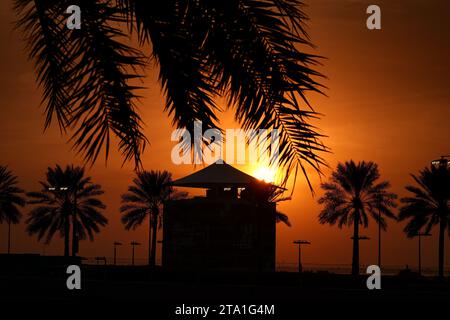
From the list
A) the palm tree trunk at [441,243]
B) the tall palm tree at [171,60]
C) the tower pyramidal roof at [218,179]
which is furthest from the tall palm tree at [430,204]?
the tall palm tree at [171,60]

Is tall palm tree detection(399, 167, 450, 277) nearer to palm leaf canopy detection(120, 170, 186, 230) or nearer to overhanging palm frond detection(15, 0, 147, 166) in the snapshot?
palm leaf canopy detection(120, 170, 186, 230)

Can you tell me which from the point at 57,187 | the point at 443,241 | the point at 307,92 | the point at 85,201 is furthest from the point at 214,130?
the point at 85,201

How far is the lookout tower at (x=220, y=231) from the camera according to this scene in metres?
47.5

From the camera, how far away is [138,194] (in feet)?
233

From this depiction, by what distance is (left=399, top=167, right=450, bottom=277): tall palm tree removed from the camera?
57.1m

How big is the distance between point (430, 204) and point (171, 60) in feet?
183

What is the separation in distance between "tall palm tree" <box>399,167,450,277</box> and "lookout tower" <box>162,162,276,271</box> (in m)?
13.9

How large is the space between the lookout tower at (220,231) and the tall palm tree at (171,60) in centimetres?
4135

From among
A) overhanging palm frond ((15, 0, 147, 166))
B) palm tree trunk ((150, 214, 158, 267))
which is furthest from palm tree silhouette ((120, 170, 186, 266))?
overhanging palm frond ((15, 0, 147, 166))

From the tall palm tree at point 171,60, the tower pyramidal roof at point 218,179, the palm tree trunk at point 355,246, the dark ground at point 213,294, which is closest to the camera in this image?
the tall palm tree at point 171,60

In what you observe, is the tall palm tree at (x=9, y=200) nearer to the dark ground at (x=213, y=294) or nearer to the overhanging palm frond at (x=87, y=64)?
the dark ground at (x=213, y=294)

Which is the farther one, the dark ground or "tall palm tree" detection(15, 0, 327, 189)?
the dark ground
